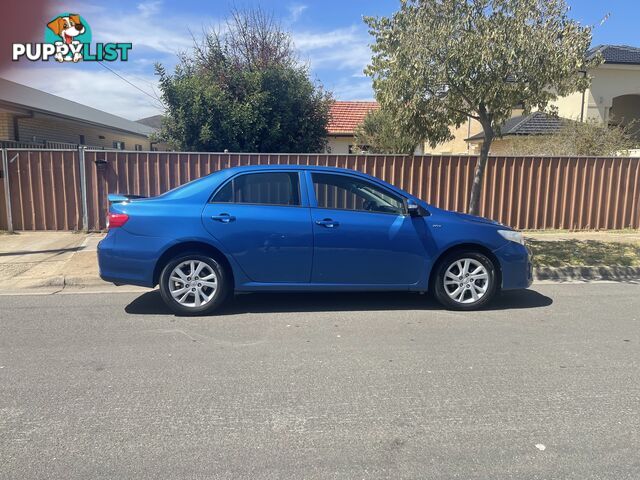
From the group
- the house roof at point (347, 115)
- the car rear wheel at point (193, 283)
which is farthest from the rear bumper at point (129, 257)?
the house roof at point (347, 115)

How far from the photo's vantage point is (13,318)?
5652 millimetres

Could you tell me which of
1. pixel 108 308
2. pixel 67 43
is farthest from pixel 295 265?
pixel 67 43

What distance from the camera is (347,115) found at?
26.6 metres

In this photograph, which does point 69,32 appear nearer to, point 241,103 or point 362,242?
point 241,103

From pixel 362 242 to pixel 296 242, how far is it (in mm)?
747

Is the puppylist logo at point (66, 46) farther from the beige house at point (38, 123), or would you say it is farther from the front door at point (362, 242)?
the front door at point (362, 242)

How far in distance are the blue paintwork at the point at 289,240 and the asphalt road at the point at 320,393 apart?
0.45 m

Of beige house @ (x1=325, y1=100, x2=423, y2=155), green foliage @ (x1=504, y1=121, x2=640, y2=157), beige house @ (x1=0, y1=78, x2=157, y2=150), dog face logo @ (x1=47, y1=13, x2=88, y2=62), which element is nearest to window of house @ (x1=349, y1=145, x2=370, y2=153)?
beige house @ (x1=325, y1=100, x2=423, y2=155)

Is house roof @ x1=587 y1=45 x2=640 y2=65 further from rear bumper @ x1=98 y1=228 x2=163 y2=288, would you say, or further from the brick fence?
rear bumper @ x1=98 y1=228 x2=163 y2=288

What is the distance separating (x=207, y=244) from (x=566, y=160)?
930 centimetres

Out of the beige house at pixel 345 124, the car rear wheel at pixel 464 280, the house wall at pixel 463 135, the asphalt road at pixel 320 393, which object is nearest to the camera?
the asphalt road at pixel 320 393

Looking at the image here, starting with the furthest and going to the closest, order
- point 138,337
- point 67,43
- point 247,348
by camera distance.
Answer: point 67,43
point 138,337
point 247,348

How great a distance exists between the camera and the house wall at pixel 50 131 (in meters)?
16.4

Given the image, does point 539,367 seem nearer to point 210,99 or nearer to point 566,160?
point 566,160
